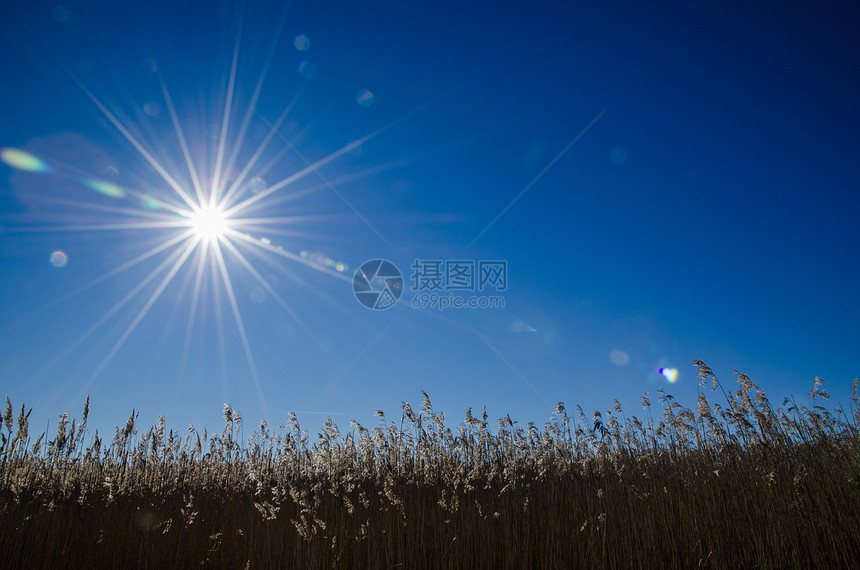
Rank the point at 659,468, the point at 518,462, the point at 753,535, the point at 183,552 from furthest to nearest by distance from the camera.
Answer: the point at 518,462 < the point at 659,468 < the point at 183,552 < the point at 753,535

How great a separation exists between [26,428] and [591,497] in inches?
258

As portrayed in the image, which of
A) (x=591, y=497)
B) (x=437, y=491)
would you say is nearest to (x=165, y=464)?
(x=437, y=491)

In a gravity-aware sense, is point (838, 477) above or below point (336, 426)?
below

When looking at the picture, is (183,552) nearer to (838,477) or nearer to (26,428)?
(26,428)

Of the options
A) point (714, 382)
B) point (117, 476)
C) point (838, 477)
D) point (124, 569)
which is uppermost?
point (714, 382)

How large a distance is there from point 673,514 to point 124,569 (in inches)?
241

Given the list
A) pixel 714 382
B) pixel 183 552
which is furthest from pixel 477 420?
pixel 183 552

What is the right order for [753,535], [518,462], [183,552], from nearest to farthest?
1. [753,535]
2. [183,552]
3. [518,462]

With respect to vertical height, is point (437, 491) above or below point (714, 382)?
below

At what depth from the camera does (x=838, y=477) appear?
4688 millimetres

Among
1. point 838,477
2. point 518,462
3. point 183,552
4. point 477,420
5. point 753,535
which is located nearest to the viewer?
point 753,535

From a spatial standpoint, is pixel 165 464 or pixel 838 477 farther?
pixel 165 464

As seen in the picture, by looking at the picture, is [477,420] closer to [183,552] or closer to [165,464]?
[183,552]

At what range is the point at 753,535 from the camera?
165 inches
